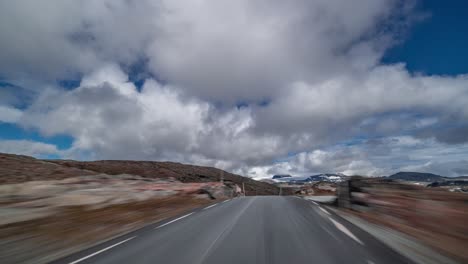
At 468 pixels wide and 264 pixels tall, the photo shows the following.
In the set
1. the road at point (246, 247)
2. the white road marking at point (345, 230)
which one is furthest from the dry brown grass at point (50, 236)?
the white road marking at point (345, 230)

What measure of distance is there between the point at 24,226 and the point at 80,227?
6.98 ft

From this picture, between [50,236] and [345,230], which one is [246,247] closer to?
[345,230]

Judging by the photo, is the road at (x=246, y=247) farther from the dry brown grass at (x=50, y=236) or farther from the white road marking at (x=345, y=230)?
the dry brown grass at (x=50, y=236)

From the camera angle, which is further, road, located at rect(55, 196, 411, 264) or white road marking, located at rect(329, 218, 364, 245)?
white road marking, located at rect(329, 218, 364, 245)

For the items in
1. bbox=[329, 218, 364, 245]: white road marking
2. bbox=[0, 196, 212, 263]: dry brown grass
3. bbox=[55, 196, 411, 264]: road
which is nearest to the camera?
bbox=[55, 196, 411, 264]: road

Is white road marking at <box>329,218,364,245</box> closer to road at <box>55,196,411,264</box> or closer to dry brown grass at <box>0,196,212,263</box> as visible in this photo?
road at <box>55,196,411,264</box>

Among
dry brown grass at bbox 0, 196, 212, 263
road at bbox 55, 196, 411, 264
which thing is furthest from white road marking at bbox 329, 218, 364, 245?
dry brown grass at bbox 0, 196, 212, 263

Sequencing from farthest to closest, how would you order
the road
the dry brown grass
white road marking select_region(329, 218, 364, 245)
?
white road marking select_region(329, 218, 364, 245)
the dry brown grass
the road

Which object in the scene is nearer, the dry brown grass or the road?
the road

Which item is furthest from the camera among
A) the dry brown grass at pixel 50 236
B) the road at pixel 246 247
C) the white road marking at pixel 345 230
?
the white road marking at pixel 345 230

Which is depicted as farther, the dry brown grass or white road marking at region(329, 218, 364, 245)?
white road marking at region(329, 218, 364, 245)

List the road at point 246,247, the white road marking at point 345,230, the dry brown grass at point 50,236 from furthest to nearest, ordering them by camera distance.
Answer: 1. the white road marking at point 345,230
2. the dry brown grass at point 50,236
3. the road at point 246,247

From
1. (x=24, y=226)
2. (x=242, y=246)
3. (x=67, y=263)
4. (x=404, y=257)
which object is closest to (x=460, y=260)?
(x=404, y=257)

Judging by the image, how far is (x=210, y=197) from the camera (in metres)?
36.9
